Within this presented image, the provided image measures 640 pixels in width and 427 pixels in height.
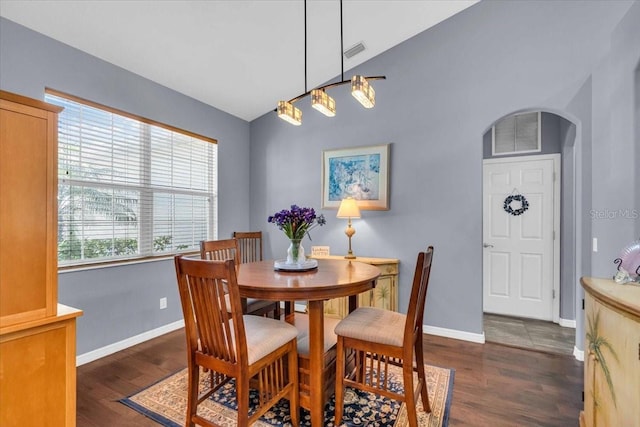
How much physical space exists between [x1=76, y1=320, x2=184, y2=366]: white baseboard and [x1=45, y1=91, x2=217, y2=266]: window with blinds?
0.77 m

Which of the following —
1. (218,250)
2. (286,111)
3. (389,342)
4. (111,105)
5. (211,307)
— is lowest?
(389,342)

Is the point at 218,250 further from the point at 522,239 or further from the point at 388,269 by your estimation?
the point at 522,239

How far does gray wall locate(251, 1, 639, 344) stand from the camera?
8.80 feet

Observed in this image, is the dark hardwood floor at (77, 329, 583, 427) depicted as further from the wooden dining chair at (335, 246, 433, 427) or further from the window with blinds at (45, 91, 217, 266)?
the window with blinds at (45, 91, 217, 266)

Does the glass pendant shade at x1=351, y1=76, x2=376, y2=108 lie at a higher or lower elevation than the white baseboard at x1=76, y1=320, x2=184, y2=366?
higher

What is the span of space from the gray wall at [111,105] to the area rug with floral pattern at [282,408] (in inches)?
35.8

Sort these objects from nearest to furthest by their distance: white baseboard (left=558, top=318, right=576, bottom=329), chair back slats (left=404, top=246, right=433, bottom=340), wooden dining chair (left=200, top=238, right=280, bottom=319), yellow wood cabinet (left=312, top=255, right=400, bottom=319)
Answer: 1. chair back slats (left=404, top=246, right=433, bottom=340)
2. wooden dining chair (left=200, top=238, right=280, bottom=319)
3. yellow wood cabinet (left=312, top=255, right=400, bottom=319)
4. white baseboard (left=558, top=318, right=576, bottom=329)

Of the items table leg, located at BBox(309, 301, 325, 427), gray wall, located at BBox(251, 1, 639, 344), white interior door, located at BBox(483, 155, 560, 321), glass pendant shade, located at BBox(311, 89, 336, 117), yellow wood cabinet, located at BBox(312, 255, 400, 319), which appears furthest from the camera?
white interior door, located at BBox(483, 155, 560, 321)

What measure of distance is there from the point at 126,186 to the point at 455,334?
139 inches

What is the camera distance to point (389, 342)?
1709 mm

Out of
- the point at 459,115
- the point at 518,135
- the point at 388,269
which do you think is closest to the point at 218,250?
the point at 388,269

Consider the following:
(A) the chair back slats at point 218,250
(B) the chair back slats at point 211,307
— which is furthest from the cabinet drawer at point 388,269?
(B) the chair back slats at point 211,307

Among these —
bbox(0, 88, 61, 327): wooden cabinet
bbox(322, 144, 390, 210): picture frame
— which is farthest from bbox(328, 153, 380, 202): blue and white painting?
bbox(0, 88, 61, 327): wooden cabinet

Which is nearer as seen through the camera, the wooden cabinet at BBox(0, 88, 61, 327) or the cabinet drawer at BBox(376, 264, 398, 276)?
the wooden cabinet at BBox(0, 88, 61, 327)
